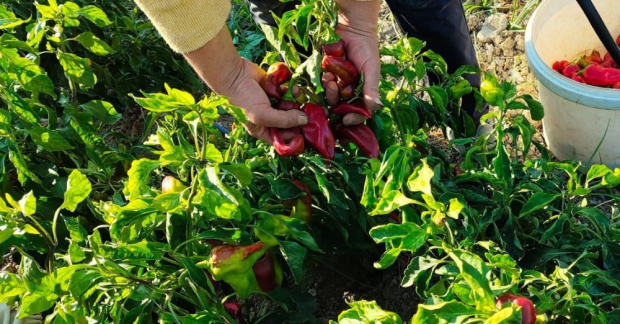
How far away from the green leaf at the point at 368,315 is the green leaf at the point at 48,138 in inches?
33.5

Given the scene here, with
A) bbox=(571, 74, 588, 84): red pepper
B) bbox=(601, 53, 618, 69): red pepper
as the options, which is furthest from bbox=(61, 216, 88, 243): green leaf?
bbox=(601, 53, 618, 69): red pepper

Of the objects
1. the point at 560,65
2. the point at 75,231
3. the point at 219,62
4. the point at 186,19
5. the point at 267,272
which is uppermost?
the point at 186,19

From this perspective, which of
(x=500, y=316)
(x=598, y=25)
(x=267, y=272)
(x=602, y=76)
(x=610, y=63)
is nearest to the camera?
(x=500, y=316)

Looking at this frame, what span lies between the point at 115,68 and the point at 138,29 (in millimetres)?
183

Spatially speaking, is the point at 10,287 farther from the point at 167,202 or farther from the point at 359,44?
the point at 359,44

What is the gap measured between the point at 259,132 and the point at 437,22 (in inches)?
35.1

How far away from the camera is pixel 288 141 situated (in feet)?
4.39

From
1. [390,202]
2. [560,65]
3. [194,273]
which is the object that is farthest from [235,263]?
[560,65]

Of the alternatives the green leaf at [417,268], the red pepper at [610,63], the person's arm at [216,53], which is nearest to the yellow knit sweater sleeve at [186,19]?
the person's arm at [216,53]

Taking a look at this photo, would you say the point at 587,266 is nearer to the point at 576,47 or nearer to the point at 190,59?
the point at 190,59

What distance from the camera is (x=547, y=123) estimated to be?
2211 mm

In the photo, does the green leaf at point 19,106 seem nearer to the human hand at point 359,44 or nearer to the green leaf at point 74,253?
the green leaf at point 74,253

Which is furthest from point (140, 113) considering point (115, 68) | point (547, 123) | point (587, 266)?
point (587, 266)

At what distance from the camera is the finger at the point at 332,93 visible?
4.47ft
